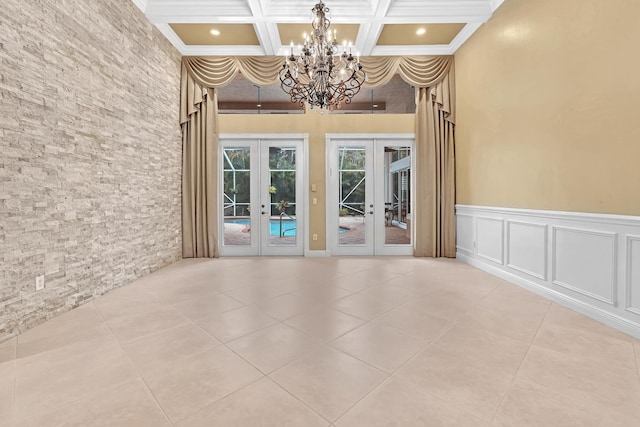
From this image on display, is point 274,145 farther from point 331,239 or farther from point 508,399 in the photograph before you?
point 508,399

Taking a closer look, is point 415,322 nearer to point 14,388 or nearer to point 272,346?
point 272,346

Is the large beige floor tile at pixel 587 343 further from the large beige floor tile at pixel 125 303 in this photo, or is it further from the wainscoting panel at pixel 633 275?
the large beige floor tile at pixel 125 303

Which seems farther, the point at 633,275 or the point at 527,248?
the point at 527,248

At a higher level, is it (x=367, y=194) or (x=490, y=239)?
(x=367, y=194)

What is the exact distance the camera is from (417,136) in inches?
212

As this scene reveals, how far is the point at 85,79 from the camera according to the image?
3109 mm

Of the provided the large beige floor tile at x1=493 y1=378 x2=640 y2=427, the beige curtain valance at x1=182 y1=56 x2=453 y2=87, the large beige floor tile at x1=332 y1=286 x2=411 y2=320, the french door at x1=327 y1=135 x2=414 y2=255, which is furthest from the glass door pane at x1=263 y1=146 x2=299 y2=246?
the large beige floor tile at x1=493 y1=378 x2=640 y2=427

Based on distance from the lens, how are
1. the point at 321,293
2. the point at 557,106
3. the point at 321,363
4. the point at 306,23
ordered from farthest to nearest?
the point at 306,23 < the point at 321,293 < the point at 557,106 < the point at 321,363

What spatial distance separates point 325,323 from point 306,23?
4385 millimetres

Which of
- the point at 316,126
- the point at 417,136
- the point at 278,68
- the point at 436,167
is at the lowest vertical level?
the point at 436,167

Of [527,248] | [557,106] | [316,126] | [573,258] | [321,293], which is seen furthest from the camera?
[316,126]

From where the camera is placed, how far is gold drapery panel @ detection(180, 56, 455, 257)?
513 cm

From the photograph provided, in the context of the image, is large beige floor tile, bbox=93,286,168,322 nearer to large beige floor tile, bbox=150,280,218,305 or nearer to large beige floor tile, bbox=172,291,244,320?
large beige floor tile, bbox=150,280,218,305

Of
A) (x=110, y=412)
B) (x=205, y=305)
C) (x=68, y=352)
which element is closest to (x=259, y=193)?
(x=205, y=305)
